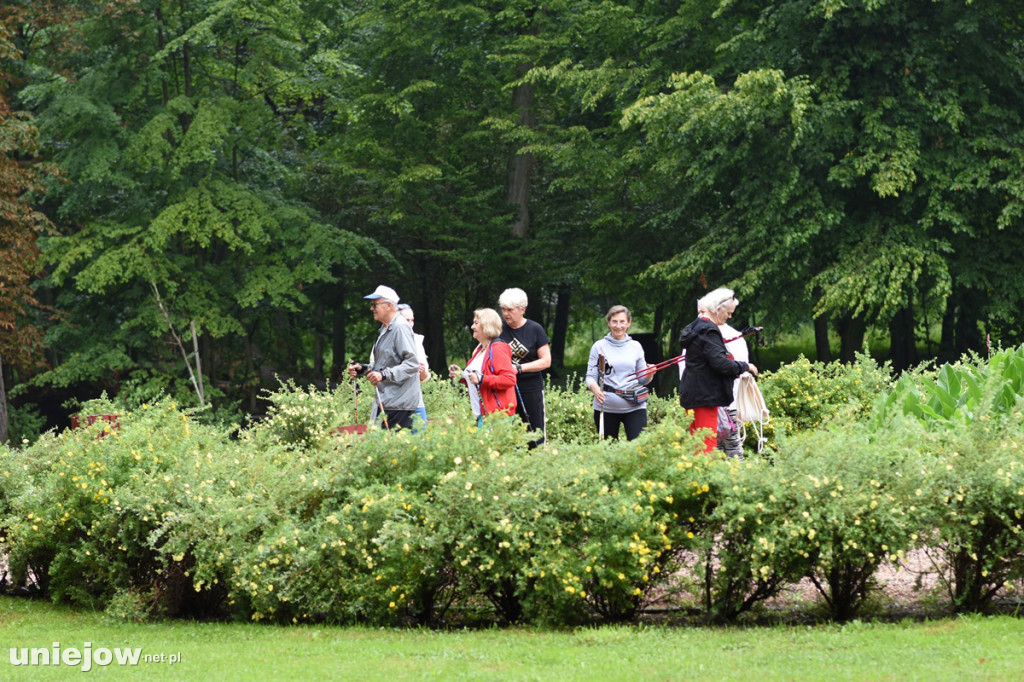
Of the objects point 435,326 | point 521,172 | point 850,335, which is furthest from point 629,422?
point 435,326

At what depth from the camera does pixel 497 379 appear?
931 cm

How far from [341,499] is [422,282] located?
2104 centimetres

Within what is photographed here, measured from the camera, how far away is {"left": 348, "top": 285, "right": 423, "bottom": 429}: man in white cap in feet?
31.1

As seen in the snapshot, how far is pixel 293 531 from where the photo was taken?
23.1 ft

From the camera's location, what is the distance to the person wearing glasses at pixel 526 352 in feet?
32.2

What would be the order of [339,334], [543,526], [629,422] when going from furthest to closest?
[339,334], [629,422], [543,526]

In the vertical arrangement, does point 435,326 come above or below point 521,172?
below

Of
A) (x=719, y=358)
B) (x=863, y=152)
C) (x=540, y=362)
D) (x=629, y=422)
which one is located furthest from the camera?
(x=863, y=152)

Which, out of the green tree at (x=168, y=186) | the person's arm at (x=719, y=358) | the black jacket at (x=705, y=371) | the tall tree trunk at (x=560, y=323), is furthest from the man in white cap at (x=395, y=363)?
the tall tree trunk at (x=560, y=323)

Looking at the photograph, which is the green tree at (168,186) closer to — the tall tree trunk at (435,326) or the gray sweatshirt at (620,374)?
the tall tree trunk at (435,326)

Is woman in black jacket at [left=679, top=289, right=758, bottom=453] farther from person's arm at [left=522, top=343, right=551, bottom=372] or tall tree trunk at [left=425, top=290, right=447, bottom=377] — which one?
tall tree trunk at [left=425, top=290, right=447, bottom=377]

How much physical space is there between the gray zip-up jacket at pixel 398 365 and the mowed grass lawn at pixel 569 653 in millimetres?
2850

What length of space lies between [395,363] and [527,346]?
3.64ft

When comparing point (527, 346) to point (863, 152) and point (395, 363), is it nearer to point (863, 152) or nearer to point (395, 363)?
point (395, 363)
